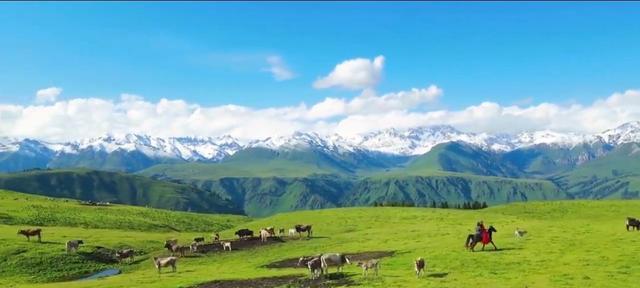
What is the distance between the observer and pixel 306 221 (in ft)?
362

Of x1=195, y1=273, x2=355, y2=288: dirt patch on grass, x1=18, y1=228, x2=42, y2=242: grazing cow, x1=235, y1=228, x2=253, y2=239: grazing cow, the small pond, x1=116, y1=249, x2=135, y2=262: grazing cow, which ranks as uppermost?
x1=18, y1=228, x2=42, y2=242: grazing cow

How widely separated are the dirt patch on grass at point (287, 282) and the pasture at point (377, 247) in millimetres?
568

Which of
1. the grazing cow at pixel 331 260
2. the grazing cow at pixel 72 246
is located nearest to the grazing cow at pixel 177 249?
the grazing cow at pixel 72 246

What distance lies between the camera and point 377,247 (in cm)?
6488

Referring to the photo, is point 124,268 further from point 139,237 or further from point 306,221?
point 306,221

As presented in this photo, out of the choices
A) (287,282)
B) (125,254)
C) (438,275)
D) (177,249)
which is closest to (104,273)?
(125,254)

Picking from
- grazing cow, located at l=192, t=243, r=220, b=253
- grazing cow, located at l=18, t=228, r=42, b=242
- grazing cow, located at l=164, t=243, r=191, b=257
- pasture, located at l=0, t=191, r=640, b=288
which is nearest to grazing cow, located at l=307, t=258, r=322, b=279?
pasture, located at l=0, t=191, r=640, b=288

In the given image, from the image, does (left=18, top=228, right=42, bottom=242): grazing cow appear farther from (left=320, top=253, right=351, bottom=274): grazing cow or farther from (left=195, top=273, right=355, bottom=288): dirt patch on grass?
(left=320, top=253, right=351, bottom=274): grazing cow

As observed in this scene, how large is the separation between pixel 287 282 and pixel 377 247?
22.1m

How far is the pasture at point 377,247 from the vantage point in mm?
42344

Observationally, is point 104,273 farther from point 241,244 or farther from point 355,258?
point 355,258

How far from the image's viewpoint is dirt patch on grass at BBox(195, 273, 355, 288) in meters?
42.5

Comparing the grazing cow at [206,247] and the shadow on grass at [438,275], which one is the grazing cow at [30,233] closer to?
the grazing cow at [206,247]

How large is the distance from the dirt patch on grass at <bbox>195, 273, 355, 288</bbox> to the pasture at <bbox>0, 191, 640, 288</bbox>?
0.57 m
